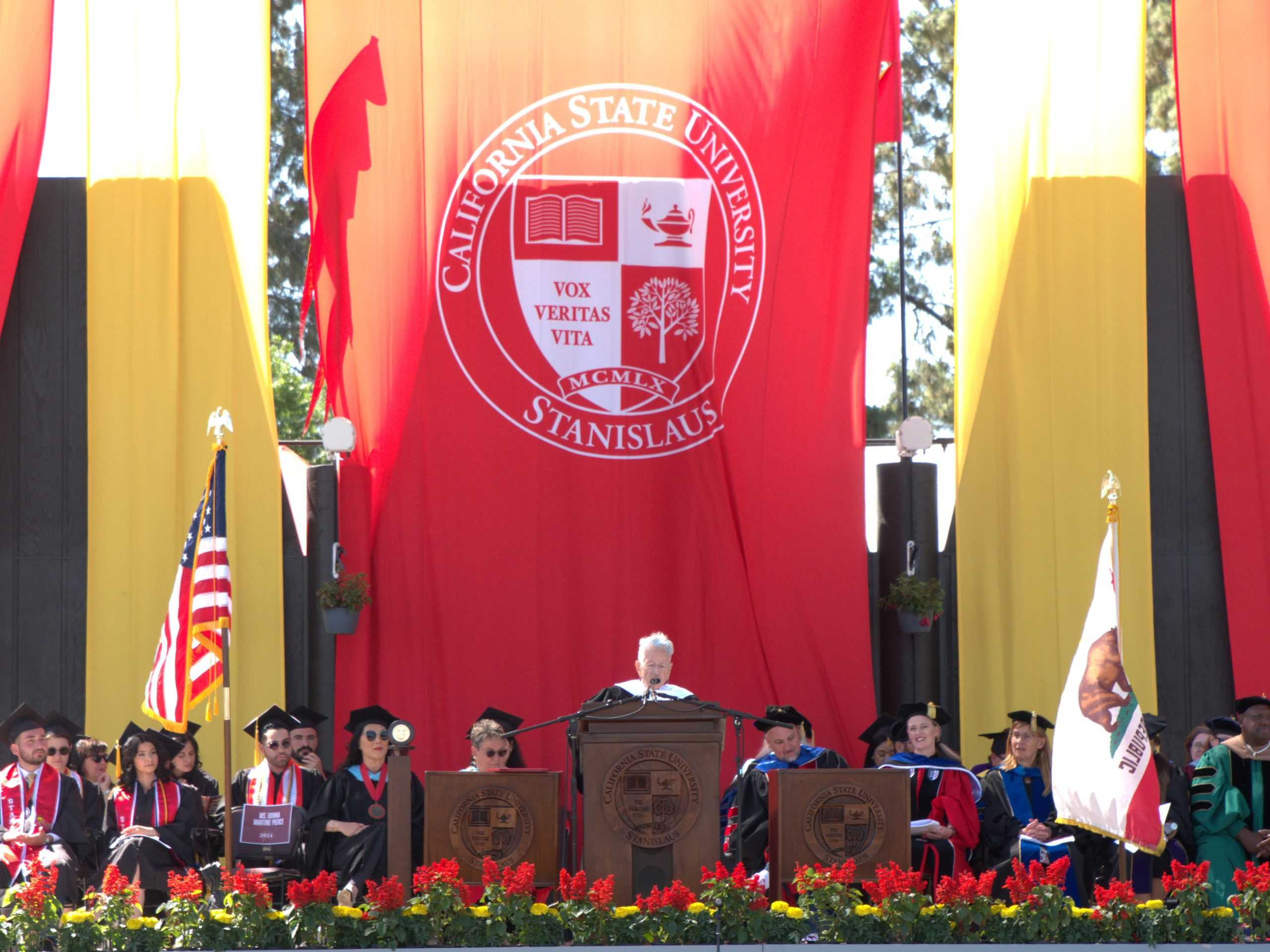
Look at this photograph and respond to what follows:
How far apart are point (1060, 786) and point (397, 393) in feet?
14.9

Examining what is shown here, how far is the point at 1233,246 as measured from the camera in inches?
366

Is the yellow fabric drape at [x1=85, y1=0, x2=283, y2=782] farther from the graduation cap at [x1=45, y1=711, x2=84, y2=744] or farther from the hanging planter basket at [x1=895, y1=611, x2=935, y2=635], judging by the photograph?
the hanging planter basket at [x1=895, y1=611, x2=935, y2=635]

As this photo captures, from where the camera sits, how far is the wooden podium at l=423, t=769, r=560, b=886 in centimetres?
592

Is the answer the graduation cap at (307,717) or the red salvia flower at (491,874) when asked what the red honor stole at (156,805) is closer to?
the graduation cap at (307,717)

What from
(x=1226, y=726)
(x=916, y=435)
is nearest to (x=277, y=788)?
(x=916, y=435)

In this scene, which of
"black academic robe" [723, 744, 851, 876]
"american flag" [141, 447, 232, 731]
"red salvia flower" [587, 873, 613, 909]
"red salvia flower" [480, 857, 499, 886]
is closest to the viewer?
"red salvia flower" [587, 873, 613, 909]

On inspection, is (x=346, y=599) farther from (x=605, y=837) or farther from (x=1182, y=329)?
(x=1182, y=329)

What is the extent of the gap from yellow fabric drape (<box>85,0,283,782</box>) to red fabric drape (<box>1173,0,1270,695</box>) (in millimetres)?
5476

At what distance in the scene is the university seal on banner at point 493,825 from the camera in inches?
233

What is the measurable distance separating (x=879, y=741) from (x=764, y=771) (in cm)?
120

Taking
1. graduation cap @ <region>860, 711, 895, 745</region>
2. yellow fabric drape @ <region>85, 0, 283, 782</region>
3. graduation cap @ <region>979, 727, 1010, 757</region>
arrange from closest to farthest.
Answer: graduation cap @ <region>860, 711, 895, 745</region>
graduation cap @ <region>979, 727, 1010, 757</region>
yellow fabric drape @ <region>85, 0, 283, 782</region>

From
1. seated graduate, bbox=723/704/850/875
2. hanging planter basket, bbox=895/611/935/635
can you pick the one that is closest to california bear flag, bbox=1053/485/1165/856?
seated graduate, bbox=723/704/850/875

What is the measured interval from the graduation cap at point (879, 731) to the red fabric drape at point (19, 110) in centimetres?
536

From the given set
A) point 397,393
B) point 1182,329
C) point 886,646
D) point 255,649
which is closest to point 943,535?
point 886,646
